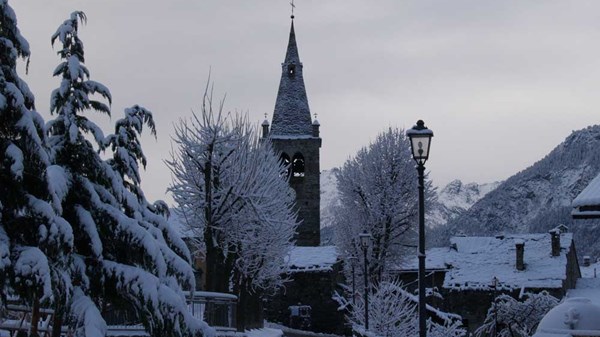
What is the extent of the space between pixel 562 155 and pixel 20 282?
18552cm

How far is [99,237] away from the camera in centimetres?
1330

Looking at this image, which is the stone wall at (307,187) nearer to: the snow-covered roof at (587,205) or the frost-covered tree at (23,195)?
the snow-covered roof at (587,205)

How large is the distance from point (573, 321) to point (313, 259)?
43423 mm

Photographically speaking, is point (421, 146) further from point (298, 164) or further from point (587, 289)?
point (298, 164)

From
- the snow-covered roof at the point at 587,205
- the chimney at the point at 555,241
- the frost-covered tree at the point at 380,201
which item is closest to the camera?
the snow-covered roof at the point at 587,205

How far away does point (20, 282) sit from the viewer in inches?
437

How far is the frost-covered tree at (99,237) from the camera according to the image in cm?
1293

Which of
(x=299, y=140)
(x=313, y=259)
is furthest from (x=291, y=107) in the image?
(x=313, y=259)

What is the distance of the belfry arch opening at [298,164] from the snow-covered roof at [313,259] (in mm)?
8481

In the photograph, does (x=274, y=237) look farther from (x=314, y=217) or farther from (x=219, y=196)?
(x=314, y=217)

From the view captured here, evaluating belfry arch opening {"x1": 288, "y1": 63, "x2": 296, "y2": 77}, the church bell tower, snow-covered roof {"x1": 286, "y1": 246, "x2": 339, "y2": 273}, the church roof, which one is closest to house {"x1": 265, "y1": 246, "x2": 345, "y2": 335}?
snow-covered roof {"x1": 286, "y1": 246, "x2": 339, "y2": 273}

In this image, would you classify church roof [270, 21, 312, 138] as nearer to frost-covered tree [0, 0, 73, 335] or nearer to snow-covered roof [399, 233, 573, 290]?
snow-covered roof [399, 233, 573, 290]

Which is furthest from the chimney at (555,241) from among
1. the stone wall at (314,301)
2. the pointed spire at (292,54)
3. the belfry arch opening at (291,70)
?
the pointed spire at (292,54)

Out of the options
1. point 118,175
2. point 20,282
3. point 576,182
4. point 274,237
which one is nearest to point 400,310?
point 274,237
